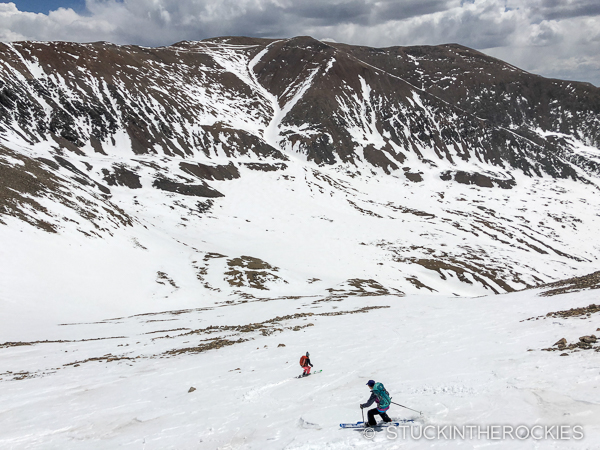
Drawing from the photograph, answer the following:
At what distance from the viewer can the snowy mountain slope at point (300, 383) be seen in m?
9.40

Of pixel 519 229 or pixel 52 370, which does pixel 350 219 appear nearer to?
pixel 519 229

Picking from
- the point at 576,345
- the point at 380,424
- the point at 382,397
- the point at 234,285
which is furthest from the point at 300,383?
the point at 234,285

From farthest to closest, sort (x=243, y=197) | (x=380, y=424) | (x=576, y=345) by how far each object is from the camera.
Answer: (x=243, y=197) → (x=576, y=345) → (x=380, y=424)

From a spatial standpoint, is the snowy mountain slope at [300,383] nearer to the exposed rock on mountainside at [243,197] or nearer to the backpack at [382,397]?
the backpack at [382,397]

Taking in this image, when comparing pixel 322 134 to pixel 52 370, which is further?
pixel 322 134

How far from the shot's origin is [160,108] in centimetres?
16362

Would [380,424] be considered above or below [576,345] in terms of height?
below

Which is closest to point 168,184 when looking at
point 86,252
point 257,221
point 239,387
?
point 257,221

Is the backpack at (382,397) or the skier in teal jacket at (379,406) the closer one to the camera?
the skier in teal jacket at (379,406)

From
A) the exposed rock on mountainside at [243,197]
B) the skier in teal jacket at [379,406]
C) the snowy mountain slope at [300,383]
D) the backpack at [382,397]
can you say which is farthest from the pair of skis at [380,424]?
the exposed rock on mountainside at [243,197]

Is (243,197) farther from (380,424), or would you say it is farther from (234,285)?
(380,424)

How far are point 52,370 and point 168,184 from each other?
347 ft

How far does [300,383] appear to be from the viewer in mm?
14234

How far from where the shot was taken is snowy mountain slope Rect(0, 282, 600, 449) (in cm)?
940
